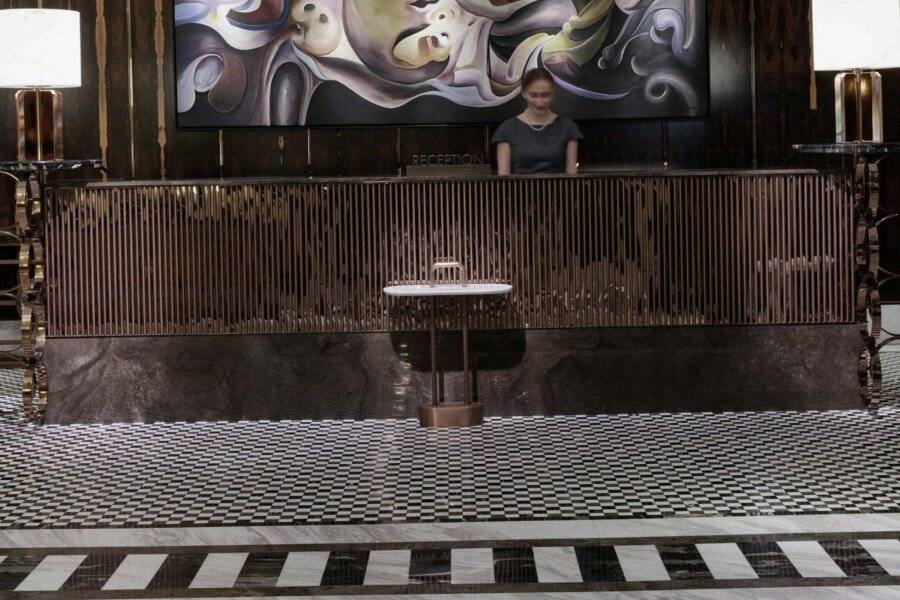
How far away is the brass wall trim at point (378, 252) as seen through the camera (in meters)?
6.14

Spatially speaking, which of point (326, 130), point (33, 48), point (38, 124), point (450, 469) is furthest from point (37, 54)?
point (450, 469)

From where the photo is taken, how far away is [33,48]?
5871mm

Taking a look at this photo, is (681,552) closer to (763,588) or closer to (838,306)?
(763,588)

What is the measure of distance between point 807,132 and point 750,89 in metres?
0.44

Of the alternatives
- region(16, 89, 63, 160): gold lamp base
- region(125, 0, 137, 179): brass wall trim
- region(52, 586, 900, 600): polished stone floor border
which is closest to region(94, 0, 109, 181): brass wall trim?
region(125, 0, 137, 179): brass wall trim

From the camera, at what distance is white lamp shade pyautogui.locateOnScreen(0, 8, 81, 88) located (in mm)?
5859

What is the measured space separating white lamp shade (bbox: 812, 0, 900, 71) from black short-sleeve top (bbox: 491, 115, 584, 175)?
1.61m

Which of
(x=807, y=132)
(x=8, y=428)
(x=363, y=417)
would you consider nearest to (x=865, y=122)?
(x=807, y=132)

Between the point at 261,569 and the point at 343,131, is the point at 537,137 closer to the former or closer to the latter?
the point at 343,131

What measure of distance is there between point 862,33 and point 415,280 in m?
2.31

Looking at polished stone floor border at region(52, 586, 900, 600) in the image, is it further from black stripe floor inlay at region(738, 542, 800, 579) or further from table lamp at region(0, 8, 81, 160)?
table lamp at region(0, 8, 81, 160)

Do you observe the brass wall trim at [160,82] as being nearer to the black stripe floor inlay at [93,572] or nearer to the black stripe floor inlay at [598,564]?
the black stripe floor inlay at [93,572]

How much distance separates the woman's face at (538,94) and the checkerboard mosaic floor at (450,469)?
6.06ft

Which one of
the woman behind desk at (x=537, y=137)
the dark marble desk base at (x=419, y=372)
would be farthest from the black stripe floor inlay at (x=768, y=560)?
the woman behind desk at (x=537, y=137)
